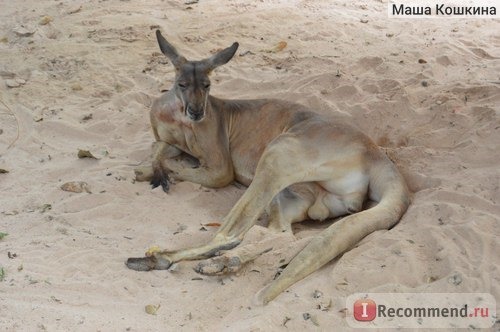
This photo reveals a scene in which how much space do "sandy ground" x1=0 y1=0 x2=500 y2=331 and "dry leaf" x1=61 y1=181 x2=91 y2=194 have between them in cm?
6

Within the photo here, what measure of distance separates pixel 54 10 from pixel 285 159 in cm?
523

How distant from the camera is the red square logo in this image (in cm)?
308

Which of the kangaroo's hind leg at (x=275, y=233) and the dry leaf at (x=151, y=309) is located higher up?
the dry leaf at (x=151, y=309)

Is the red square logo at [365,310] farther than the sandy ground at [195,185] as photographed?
No

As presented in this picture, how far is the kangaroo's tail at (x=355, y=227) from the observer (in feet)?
11.3

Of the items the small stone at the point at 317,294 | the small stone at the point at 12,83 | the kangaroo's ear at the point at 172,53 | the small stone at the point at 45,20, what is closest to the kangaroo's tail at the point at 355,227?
the small stone at the point at 317,294

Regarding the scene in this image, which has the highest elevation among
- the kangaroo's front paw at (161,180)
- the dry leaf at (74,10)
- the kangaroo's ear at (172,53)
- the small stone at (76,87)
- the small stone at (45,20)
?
the kangaroo's ear at (172,53)

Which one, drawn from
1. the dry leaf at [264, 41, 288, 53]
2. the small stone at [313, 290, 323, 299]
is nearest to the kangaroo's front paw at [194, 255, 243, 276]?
the small stone at [313, 290, 323, 299]

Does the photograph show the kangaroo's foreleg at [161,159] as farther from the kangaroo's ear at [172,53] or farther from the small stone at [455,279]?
the small stone at [455,279]

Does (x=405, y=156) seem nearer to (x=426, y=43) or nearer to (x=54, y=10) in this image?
(x=426, y=43)

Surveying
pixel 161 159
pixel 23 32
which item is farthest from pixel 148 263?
pixel 23 32

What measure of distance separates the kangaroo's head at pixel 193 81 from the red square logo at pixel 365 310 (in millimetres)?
2269

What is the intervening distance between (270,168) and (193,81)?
1.13 m

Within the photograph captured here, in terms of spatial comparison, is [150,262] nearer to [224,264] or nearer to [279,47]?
[224,264]
